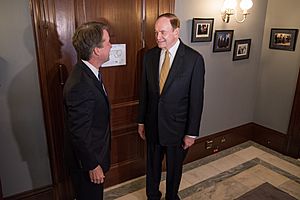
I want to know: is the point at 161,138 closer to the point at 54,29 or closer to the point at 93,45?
the point at 93,45

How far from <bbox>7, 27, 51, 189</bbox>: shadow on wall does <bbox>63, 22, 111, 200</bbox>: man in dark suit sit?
612mm

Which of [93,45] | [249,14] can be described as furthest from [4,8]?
[249,14]

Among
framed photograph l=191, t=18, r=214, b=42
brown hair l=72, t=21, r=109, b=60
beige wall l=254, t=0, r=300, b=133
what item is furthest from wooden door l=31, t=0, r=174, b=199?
beige wall l=254, t=0, r=300, b=133

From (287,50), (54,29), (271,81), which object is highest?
(54,29)

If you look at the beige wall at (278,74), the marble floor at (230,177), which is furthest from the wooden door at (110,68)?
the beige wall at (278,74)

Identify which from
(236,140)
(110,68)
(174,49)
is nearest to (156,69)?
(174,49)

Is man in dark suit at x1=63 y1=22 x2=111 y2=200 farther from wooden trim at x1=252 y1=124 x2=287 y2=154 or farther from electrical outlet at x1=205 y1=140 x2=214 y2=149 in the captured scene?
wooden trim at x1=252 y1=124 x2=287 y2=154

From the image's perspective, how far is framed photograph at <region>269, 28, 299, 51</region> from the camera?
2842mm

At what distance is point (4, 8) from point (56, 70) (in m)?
0.54

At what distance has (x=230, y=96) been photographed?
3141 mm

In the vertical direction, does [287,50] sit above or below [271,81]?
above

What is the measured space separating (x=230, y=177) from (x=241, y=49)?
1529mm

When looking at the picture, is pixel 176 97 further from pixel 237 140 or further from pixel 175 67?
pixel 237 140

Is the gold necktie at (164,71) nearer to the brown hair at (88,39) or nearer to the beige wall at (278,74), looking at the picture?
the brown hair at (88,39)
